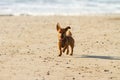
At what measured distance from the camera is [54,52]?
12281 mm

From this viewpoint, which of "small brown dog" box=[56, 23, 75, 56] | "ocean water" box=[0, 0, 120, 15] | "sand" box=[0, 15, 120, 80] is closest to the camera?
"sand" box=[0, 15, 120, 80]

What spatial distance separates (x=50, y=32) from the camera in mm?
16469

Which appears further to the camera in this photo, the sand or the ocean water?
the ocean water

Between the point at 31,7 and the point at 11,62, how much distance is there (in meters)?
18.1

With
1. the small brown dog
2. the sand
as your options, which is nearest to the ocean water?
the sand

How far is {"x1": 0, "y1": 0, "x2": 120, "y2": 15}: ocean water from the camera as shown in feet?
83.3

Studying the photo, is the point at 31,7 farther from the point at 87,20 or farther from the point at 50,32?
the point at 50,32

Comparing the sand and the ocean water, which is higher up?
the ocean water

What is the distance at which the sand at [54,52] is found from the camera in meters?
9.52

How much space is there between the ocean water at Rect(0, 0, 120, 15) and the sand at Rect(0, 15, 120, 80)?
5928mm

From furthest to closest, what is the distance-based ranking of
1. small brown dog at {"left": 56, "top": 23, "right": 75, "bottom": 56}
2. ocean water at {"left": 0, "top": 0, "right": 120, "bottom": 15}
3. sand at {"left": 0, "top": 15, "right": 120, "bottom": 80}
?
ocean water at {"left": 0, "top": 0, "right": 120, "bottom": 15} → small brown dog at {"left": 56, "top": 23, "right": 75, "bottom": 56} → sand at {"left": 0, "top": 15, "right": 120, "bottom": 80}

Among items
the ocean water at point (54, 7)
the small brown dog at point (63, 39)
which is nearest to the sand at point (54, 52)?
the small brown dog at point (63, 39)

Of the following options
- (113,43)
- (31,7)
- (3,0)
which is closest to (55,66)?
(113,43)

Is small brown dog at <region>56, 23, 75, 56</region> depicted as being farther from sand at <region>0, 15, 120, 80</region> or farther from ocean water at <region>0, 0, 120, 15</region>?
ocean water at <region>0, 0, 120, 15</region>
